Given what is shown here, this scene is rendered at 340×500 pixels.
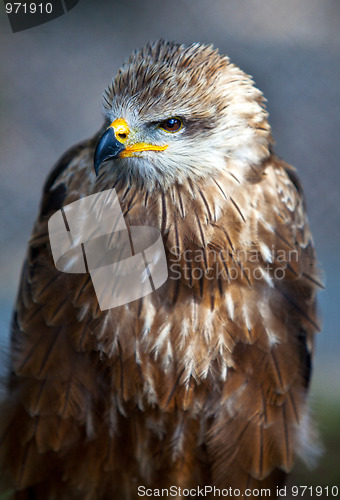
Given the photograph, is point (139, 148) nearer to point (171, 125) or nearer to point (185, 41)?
point (171, 125)

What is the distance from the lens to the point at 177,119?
2.23 feet

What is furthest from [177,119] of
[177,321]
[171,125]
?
[177,321]

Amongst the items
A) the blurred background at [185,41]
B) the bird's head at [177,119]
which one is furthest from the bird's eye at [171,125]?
the blurred background at [185,41]

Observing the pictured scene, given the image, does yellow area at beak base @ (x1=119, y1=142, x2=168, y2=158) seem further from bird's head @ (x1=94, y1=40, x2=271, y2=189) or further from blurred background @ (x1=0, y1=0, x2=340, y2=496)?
blurred background @ (x1=0, y1=0, x2=340, y2=496)

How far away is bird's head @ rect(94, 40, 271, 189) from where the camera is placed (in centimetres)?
67

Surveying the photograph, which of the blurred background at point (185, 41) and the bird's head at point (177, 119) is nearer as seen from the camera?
the bird's head at point (177, 119)

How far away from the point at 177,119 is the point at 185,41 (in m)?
0.35

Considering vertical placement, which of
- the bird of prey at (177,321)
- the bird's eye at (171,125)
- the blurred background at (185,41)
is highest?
the blurred background at (185,41)

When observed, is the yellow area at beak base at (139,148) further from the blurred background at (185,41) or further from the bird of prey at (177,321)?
the blurred background at (185,41)

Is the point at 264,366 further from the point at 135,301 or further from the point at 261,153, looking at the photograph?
the point at 261,153

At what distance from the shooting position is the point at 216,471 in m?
0.84

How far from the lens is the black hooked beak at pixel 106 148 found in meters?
0.66

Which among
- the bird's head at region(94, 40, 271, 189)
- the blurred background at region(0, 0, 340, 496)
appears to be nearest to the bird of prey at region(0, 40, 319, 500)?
the bird's head at region(94, 40, 271, 189)

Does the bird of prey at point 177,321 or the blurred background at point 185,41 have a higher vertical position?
the blurred background at point 185,41
